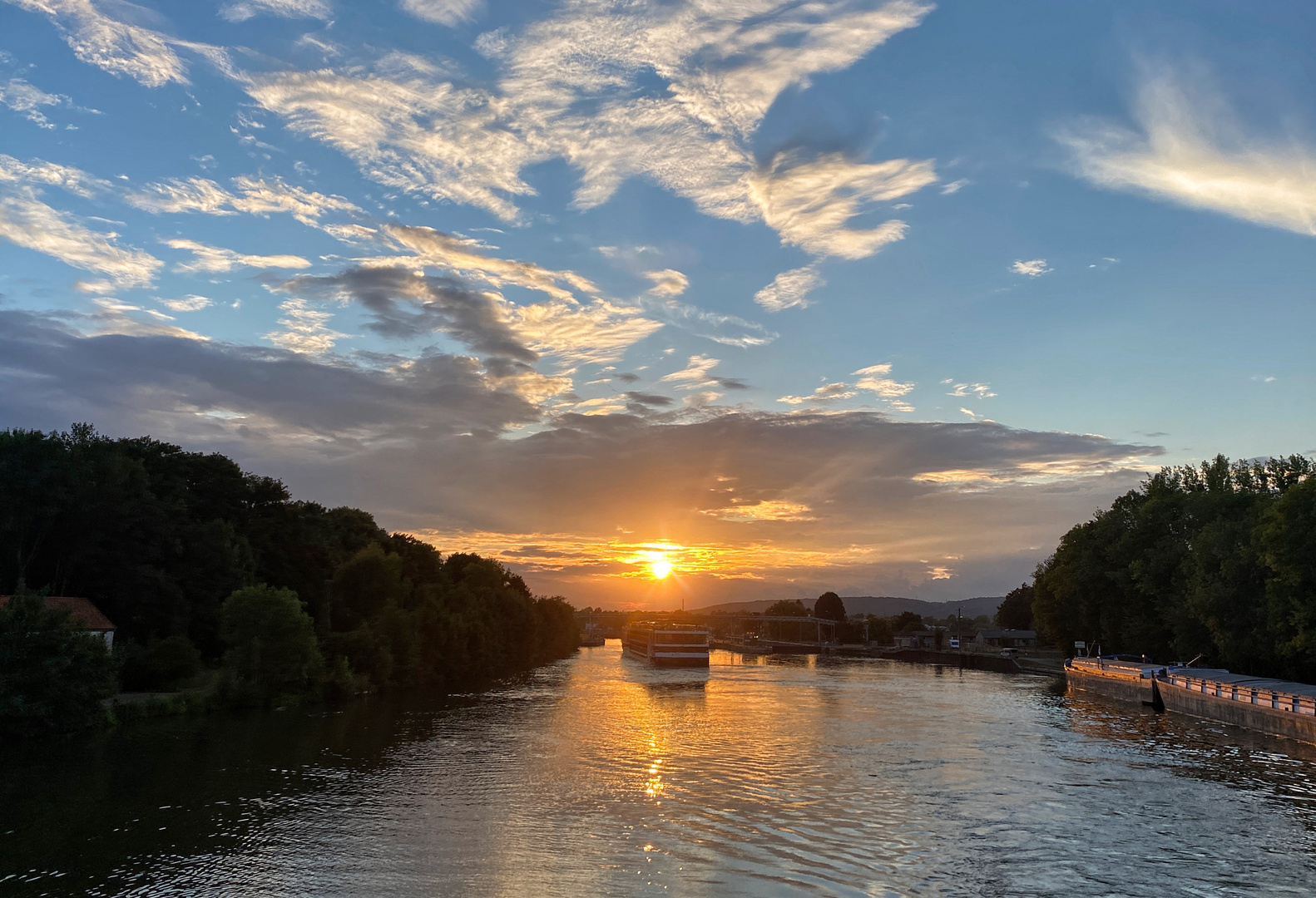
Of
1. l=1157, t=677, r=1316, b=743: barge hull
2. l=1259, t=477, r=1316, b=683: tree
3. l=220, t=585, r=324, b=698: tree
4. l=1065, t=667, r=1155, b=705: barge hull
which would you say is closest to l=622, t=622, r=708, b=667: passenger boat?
l=1065, t=667, r=1155, b=705: barge hull

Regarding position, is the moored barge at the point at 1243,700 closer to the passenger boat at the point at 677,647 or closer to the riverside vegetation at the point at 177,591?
the riverside vegetation at the point at 177,591

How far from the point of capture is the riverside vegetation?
52875 millimetres

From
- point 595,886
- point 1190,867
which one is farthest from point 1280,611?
point 595,886

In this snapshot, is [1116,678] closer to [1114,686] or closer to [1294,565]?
[1114,686]

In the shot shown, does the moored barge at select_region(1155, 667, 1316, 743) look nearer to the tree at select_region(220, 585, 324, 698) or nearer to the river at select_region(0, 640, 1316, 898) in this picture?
the river at select_region(0, 640, 1316, 898)

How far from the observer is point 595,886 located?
27.0m

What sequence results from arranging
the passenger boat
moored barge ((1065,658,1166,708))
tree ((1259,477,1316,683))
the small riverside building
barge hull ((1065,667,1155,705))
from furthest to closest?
the passenger boat
moored barge ((1065,658,1166,708))
barge hull ((1065,667,1155,705))
tree ((1259,477,1316,683))
the small riverside building

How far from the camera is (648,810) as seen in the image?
3778cm

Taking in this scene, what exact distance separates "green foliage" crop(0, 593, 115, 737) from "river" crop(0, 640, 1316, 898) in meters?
2.24

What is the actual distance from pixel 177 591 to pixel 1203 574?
94.8m

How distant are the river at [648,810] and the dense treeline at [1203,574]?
1531 cm

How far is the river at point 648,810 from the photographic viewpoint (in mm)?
28078

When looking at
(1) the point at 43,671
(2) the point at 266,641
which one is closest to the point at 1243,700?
(2) the point at 266,641

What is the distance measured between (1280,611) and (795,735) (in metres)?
43.7
